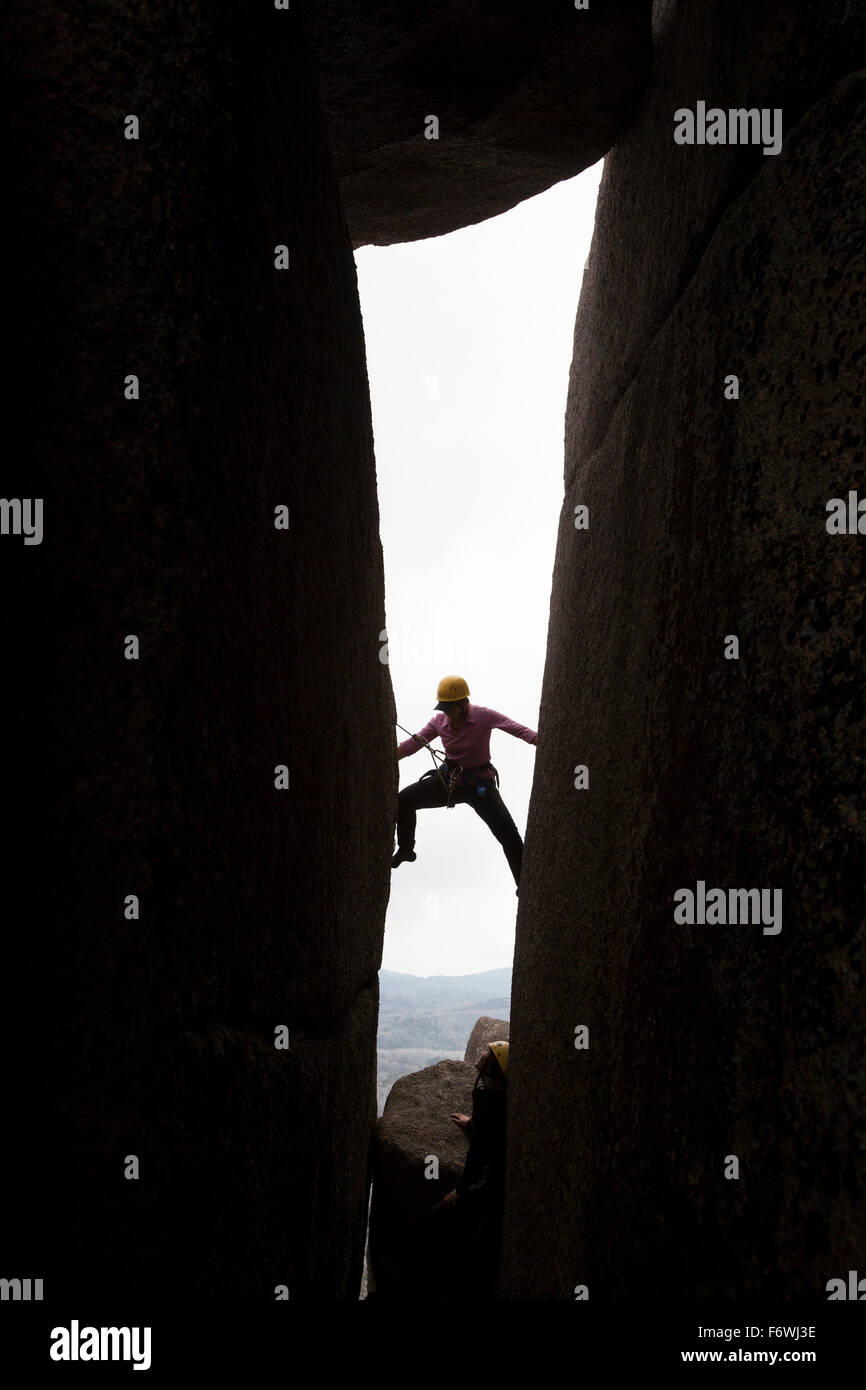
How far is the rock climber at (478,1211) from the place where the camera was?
4.32 metres

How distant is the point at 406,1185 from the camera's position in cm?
530

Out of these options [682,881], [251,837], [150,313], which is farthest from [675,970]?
[150,313]

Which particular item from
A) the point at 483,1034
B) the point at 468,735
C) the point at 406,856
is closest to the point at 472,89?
the point at 468,735

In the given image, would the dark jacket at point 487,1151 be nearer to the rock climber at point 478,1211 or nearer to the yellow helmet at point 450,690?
the rock climber at point 478,1211

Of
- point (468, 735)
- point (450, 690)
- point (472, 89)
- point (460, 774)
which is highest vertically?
point (472, 89)

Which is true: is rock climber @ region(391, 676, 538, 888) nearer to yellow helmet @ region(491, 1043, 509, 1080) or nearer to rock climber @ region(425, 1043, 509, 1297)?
yellow helmet @ region(491, 1043, 509, 1080)

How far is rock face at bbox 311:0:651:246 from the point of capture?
350cm

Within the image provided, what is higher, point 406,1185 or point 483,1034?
point 483,1034

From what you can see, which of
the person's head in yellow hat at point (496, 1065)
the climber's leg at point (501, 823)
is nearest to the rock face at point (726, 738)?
the person's head in yellow hat at point (496, 1065)

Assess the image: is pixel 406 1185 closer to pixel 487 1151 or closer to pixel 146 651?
pixel 487 1151

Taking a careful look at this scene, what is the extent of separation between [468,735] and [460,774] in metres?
0.39

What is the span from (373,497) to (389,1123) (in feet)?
15.3

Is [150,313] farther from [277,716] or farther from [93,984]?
[93,984]

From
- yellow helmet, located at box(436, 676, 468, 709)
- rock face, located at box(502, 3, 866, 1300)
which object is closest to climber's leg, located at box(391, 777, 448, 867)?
yellow helmet, located at box(436, 676, 468, 709)
